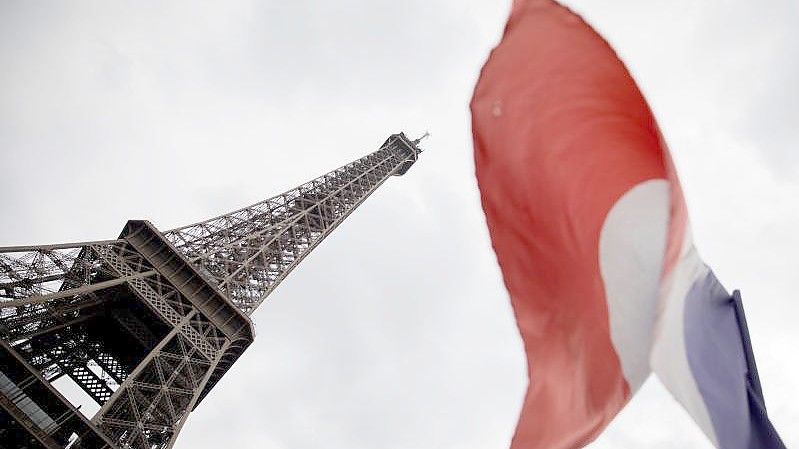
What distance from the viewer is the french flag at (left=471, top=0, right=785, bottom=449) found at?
3865 mm

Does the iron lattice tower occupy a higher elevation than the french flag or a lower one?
higher

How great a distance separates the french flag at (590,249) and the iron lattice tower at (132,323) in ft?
58.8

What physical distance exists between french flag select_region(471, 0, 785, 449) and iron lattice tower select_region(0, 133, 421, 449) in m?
17.9

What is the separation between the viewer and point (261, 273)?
110 ft

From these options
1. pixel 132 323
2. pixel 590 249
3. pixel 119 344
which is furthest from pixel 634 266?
pixel 119 344

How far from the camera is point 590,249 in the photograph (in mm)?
4621

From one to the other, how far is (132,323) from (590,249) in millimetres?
26409

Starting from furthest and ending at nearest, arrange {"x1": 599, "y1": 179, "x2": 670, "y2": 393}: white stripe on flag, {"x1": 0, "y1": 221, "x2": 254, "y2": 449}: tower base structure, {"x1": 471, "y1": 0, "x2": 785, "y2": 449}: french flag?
{"x1": 0, "y1": 221, "x2": 254, "y2": 449}: tower base structure < {"x1": 599, "y1": 179, "x2": 670, "y2": 393}: white stripe on flag < {"x1": 471, "y1": 0, "x2": 785, "y2": 449}: french flag

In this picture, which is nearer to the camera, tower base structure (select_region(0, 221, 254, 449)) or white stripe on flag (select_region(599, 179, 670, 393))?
white stripe on flag (select_region(599, 179, 670, 393))

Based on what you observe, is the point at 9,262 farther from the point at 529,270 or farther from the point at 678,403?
the point at 678,403

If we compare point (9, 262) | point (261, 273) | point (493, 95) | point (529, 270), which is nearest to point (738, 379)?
point (529, 270)

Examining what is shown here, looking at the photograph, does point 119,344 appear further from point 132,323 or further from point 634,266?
point 634,266

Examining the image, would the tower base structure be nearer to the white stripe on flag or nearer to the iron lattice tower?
the iron lattice tower

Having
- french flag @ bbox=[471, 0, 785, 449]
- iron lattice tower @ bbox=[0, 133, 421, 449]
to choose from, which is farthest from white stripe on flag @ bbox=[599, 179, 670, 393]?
iron lattice tower @ bbox=[0, 133, 421, 449]
